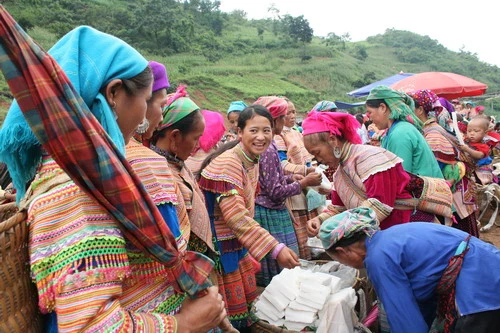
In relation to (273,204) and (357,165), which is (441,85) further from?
(357,165)

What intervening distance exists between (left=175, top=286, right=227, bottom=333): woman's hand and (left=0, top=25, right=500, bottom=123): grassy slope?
16.6m

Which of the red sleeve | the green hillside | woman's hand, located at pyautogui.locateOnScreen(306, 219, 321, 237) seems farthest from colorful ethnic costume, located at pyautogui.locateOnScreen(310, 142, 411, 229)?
the green hillside

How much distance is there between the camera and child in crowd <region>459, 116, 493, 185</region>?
16.0ft

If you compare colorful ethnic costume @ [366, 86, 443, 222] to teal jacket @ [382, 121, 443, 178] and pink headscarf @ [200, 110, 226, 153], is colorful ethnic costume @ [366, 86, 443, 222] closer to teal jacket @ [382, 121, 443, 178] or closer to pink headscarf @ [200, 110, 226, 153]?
A: teal jacket @ [382, 121, 443, 178]

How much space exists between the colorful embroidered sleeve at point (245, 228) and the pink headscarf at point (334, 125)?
68cm

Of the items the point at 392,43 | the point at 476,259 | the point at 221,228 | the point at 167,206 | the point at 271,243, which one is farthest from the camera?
the point at 392,43

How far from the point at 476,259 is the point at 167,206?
1.44 metres

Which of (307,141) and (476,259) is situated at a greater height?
(307,141)

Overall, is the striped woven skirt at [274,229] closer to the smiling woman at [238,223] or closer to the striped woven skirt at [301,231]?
the striped woven skirt at [301,231]

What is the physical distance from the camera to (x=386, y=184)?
8.36 feet

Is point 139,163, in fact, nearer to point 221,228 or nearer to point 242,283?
point 221,228

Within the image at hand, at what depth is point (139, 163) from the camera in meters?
1.49

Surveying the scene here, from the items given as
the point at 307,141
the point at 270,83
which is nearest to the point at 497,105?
the point at 270,83

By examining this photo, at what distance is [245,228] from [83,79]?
168 cm
